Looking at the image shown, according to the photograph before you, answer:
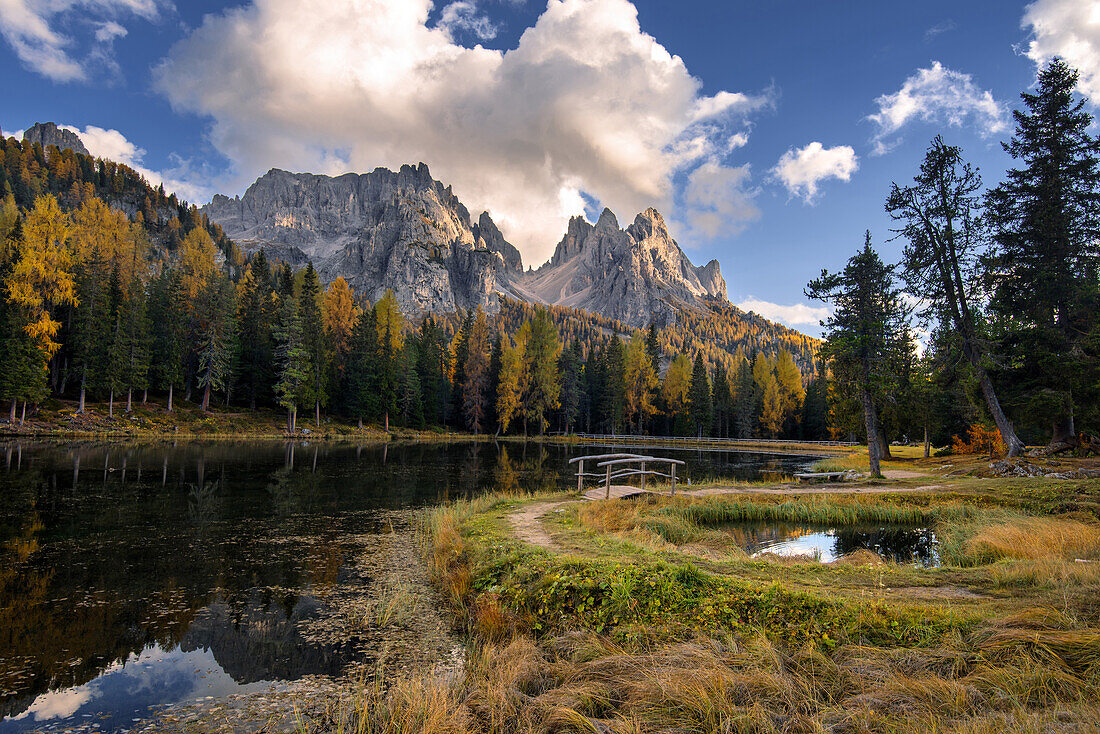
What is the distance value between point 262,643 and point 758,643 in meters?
6.81

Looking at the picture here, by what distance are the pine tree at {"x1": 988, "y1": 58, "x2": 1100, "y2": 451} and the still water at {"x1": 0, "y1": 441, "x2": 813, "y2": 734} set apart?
1072 inches

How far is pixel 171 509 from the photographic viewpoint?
51.8 ft

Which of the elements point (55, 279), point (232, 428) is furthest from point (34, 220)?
point (232, 428)

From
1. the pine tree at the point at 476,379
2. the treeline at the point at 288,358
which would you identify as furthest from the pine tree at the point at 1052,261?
the pine tree at the point at 476,379

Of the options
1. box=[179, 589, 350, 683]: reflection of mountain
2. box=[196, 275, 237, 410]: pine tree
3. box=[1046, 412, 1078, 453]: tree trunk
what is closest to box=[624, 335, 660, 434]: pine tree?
box=[196, 275, 237, 410]: pine tree

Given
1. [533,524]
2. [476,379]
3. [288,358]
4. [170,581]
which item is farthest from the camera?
[476,379]

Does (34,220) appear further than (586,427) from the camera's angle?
No

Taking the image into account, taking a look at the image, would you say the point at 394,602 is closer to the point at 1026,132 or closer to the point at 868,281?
the point at 868,281

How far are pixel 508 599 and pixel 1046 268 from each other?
98.0ft

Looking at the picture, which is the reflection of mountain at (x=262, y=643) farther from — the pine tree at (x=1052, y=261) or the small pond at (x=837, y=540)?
the pine tree at (x=1052, y=261)

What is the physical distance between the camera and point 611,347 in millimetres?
76875

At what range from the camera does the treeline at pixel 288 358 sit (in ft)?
136

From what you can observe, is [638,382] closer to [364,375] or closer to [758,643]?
[364,375]

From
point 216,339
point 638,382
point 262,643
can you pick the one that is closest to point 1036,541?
point 262,643
